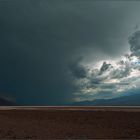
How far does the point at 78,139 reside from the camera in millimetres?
19656

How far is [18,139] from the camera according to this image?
Answer: 66.7 feet

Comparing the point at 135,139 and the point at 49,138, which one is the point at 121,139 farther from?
the point at 49,138

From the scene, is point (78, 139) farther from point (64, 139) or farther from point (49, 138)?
point (49, 138)

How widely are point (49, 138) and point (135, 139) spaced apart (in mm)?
5559

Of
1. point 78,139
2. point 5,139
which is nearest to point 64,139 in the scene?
point 78,139

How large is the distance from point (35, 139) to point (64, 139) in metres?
1.85

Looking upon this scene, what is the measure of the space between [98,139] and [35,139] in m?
4.00

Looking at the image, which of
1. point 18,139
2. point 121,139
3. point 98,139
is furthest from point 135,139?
point 18,139

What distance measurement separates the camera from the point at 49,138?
20.8m

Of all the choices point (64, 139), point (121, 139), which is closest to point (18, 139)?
point (64, 139)

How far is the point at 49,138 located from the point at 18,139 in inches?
79.7

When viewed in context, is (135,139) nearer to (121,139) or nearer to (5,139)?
(121,139)

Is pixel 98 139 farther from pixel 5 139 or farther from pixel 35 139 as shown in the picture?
pixel 5 139

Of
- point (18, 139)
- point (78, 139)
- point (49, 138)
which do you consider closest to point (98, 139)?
point (78, 139)
